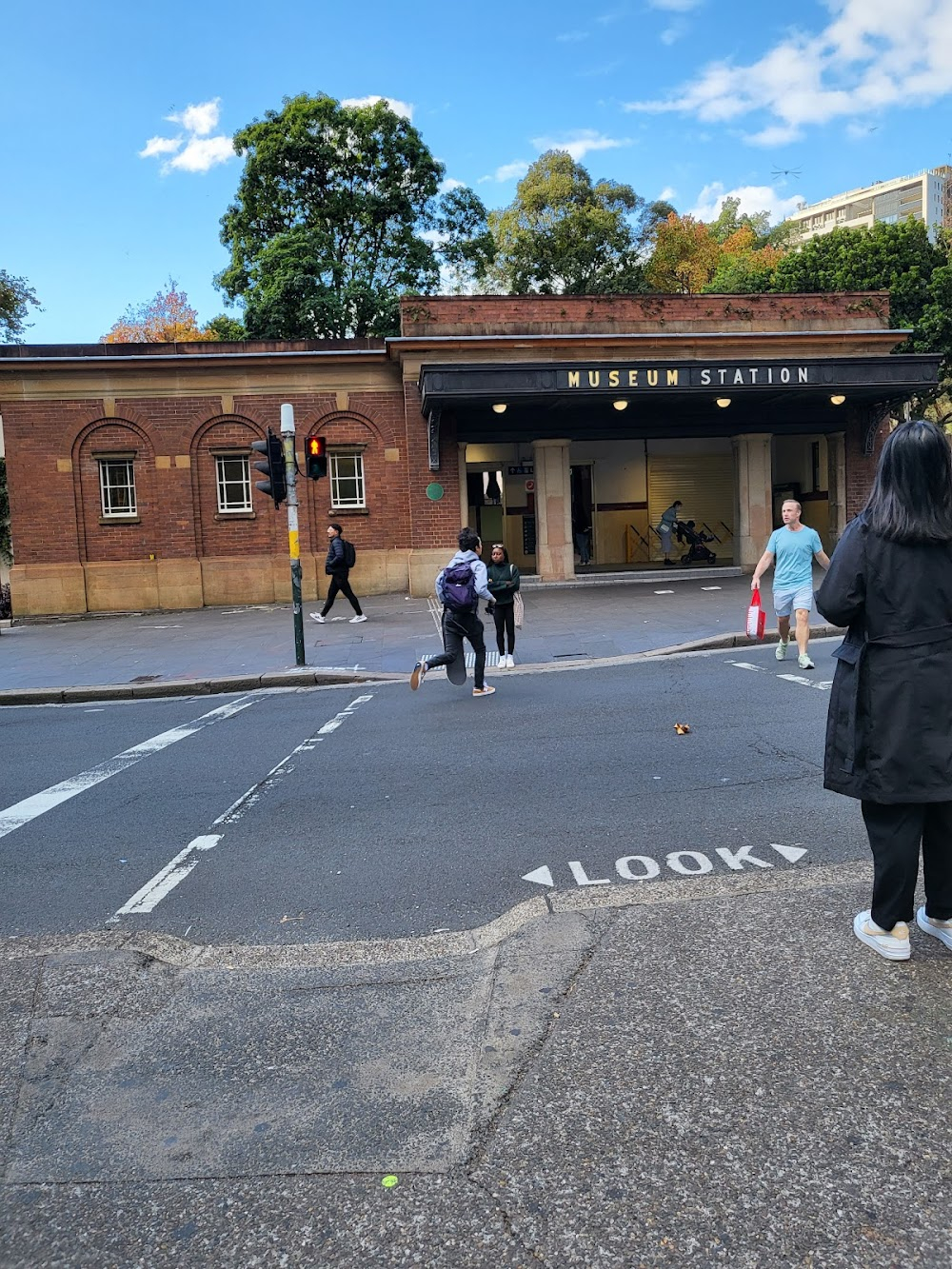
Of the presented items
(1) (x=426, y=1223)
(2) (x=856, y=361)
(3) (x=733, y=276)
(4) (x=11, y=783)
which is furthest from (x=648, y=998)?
(3) (x=733, y=276)

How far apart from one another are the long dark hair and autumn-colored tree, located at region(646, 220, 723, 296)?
44.7m

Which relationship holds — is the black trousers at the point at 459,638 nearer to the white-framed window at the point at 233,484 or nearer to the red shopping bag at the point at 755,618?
the red shopping bag at the point at 755,618

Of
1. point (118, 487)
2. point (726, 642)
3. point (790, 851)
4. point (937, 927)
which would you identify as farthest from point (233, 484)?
point (937, 927)

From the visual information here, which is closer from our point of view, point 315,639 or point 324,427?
point 315,639

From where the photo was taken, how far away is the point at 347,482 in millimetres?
21734

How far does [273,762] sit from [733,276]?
37486 mm

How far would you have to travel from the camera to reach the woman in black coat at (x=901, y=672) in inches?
128

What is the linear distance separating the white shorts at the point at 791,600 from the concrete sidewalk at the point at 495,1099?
6963 mm

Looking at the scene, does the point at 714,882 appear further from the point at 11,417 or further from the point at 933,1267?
the point at 11,417

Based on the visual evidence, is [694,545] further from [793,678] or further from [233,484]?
[793,678]

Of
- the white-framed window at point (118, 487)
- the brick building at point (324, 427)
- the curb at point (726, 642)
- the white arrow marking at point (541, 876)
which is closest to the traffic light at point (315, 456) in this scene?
the curb at point (726, 642)

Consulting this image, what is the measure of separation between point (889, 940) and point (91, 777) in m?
6.00

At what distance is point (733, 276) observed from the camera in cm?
3897

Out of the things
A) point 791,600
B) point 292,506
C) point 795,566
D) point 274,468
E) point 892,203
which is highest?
point 892,203
